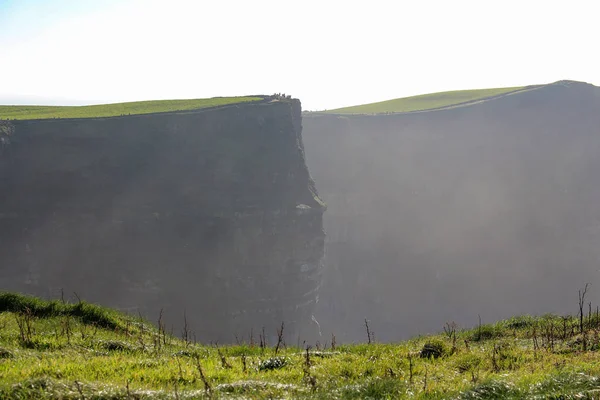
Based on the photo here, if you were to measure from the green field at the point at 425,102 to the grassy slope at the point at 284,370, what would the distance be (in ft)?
387

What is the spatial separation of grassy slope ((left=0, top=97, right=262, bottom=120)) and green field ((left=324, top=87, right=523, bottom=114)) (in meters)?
57.5

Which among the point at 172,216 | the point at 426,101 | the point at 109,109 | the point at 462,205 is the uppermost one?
the point at 426,101

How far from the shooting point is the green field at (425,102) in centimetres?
12838

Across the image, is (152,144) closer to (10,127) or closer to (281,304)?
(10,127)

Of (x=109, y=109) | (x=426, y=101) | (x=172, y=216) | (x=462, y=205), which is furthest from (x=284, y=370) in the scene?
(x=426, y=101)

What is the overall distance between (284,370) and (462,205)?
10695 cm

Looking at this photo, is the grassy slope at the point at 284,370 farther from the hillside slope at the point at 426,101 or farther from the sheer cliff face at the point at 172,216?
the hillside slope at the point at 426,101

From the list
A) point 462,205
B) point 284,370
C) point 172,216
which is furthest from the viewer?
point 462,205

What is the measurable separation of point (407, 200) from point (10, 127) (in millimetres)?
78296

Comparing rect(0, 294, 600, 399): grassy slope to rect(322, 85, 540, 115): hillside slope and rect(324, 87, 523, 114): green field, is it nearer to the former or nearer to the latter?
rect(322, 85, 540, 115): hillside slope

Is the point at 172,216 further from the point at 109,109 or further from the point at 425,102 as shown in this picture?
the point at 425,102

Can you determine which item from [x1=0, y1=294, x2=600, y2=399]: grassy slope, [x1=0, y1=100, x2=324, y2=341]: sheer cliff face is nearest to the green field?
[x1=0, y1=100, x2=324, y2=341]: sheer cliff face

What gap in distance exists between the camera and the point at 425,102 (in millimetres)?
137250

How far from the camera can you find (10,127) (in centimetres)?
5631
